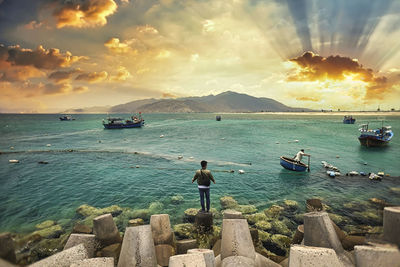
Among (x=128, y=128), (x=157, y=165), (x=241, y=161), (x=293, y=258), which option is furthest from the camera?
(x=128, y=128)

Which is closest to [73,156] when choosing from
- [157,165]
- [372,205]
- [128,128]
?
[157,165]

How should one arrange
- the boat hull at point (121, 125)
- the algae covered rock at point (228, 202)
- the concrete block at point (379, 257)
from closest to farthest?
the concrete block at point (379, 257)
the algae covered rock at point (228, 202)
the boat hull at point (121, 125)

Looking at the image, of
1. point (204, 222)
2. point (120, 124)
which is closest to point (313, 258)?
point (204, 222)

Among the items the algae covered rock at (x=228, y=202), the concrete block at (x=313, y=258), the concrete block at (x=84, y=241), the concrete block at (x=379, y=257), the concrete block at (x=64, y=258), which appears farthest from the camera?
the algae covered rock at (x=228, y=202)

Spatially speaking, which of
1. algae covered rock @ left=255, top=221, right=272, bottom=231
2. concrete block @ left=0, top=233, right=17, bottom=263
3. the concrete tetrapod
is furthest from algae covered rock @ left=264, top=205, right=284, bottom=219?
concrete block @ left=0, top=233, right=17, bottom=263

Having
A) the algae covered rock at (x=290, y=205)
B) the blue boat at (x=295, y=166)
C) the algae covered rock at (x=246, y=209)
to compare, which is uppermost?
the blue boat at (x=295, y=166)

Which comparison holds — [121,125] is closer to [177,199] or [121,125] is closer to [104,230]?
[177,199]

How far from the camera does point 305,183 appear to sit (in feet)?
55.7

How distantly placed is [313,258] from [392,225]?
11.3ft

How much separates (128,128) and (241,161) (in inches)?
2597

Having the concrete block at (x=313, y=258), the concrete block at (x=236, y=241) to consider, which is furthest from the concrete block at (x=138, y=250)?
the concrete block at (x=313, y=258)

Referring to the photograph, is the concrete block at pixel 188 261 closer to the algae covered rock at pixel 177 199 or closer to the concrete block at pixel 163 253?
the concrete block at pixel 163 253

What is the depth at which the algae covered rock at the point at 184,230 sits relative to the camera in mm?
8632

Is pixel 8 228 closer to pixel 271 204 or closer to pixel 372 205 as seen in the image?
pixel 271 204
